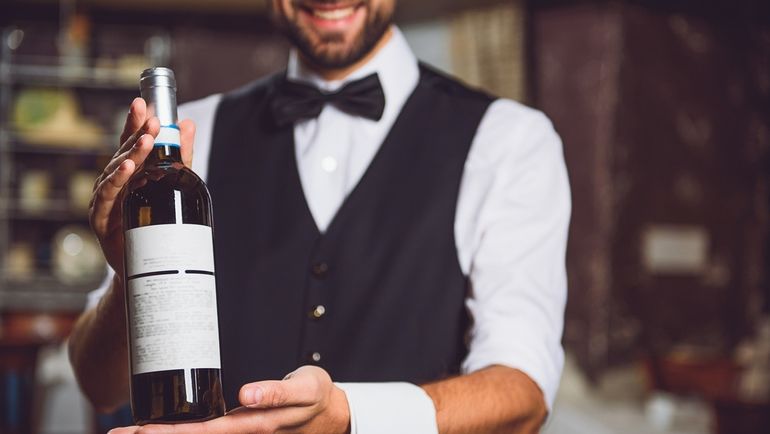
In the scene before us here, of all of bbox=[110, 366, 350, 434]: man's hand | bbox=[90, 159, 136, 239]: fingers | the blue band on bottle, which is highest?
the blue band on bottle

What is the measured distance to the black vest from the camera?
1210mm

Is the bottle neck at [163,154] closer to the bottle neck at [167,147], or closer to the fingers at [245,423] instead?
the bottle neck at [167,147]

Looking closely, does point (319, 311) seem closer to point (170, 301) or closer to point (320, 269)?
point (320, 269)

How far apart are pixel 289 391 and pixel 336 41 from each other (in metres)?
0.64

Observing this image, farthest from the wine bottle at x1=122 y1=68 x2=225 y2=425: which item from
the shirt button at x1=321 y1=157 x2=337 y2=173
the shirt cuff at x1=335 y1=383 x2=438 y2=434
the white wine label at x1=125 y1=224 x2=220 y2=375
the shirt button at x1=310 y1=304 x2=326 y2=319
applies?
the shirt button at x1=321 y1=157 x2=337 y2=173

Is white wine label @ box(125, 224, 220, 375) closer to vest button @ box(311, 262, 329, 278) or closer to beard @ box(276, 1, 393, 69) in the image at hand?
vest button @ box(311, 262, 329, 278)

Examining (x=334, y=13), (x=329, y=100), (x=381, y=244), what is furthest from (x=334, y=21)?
(x=381, y=244)

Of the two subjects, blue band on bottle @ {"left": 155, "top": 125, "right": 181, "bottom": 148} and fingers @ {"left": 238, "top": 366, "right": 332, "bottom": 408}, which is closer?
fingers @ {"left": 238, "top": 366, "right": 332, "bottom": 408}

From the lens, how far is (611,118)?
470cm

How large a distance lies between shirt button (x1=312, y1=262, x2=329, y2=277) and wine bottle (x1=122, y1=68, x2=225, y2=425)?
33cm

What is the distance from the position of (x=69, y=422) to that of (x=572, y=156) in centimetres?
294

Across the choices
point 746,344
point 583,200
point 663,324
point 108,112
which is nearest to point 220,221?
point 583,200

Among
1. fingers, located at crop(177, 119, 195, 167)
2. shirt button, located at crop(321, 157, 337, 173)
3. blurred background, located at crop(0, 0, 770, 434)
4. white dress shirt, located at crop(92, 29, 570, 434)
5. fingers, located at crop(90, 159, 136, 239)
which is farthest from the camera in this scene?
blurred background, located at crop(0, 0, 770, 434)

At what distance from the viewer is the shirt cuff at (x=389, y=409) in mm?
914
